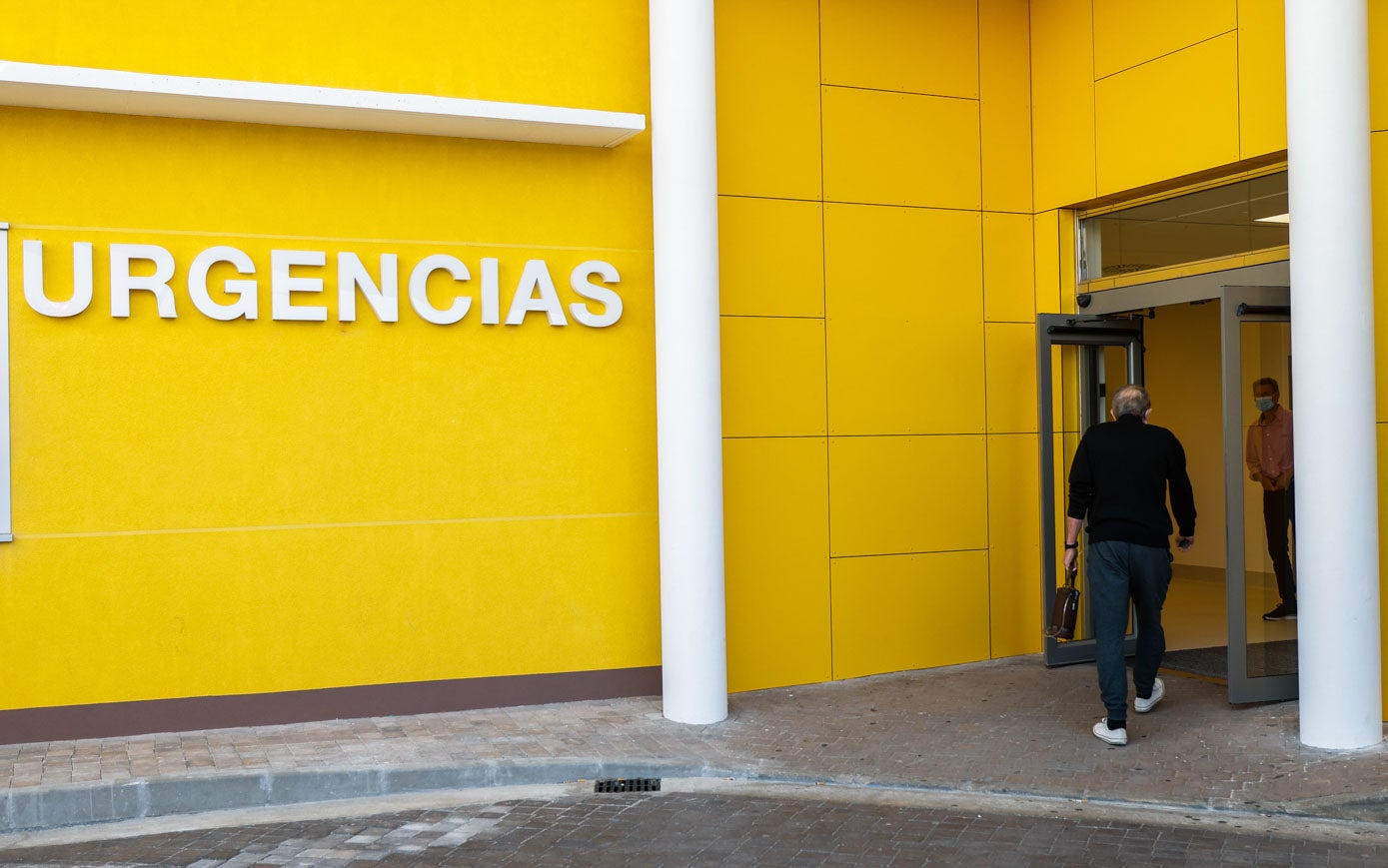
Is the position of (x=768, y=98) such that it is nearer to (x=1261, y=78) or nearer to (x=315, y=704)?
(x=1261, y=78)

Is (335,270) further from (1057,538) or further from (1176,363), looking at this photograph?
(1176,363)

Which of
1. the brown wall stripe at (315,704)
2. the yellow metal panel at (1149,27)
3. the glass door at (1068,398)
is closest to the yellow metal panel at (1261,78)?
the yellow metal panel at (1149,27)

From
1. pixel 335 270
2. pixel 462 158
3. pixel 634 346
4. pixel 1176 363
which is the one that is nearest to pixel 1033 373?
pixel 634 346

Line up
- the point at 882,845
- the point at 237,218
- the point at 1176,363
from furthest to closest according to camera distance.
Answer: the point at 1176,363, the point at 237,218, the point at 882,845

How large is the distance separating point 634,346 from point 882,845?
3647 millimetres

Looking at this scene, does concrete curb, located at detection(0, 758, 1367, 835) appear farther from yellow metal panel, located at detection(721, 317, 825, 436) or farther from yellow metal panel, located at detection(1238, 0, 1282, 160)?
yellow metal panel, located at detection(1238, 0, 1282, 160)

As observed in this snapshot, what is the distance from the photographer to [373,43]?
7391mm

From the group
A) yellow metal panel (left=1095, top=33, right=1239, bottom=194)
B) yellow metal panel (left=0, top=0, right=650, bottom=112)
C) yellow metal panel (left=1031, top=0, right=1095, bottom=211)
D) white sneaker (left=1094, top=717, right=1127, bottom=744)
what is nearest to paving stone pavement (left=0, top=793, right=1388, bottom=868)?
white sneaker (left=1094, top=717, right=1127, bottom=744)

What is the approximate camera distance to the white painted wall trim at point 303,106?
21.2 feet

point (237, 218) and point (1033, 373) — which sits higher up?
point (237, 218)

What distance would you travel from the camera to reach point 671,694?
7.35 metres

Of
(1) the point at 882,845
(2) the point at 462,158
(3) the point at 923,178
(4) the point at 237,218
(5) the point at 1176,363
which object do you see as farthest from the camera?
(5) the point at 1176,363

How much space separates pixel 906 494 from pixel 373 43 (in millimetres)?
4326

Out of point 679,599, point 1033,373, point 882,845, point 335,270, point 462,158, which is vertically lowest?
point 882,845
